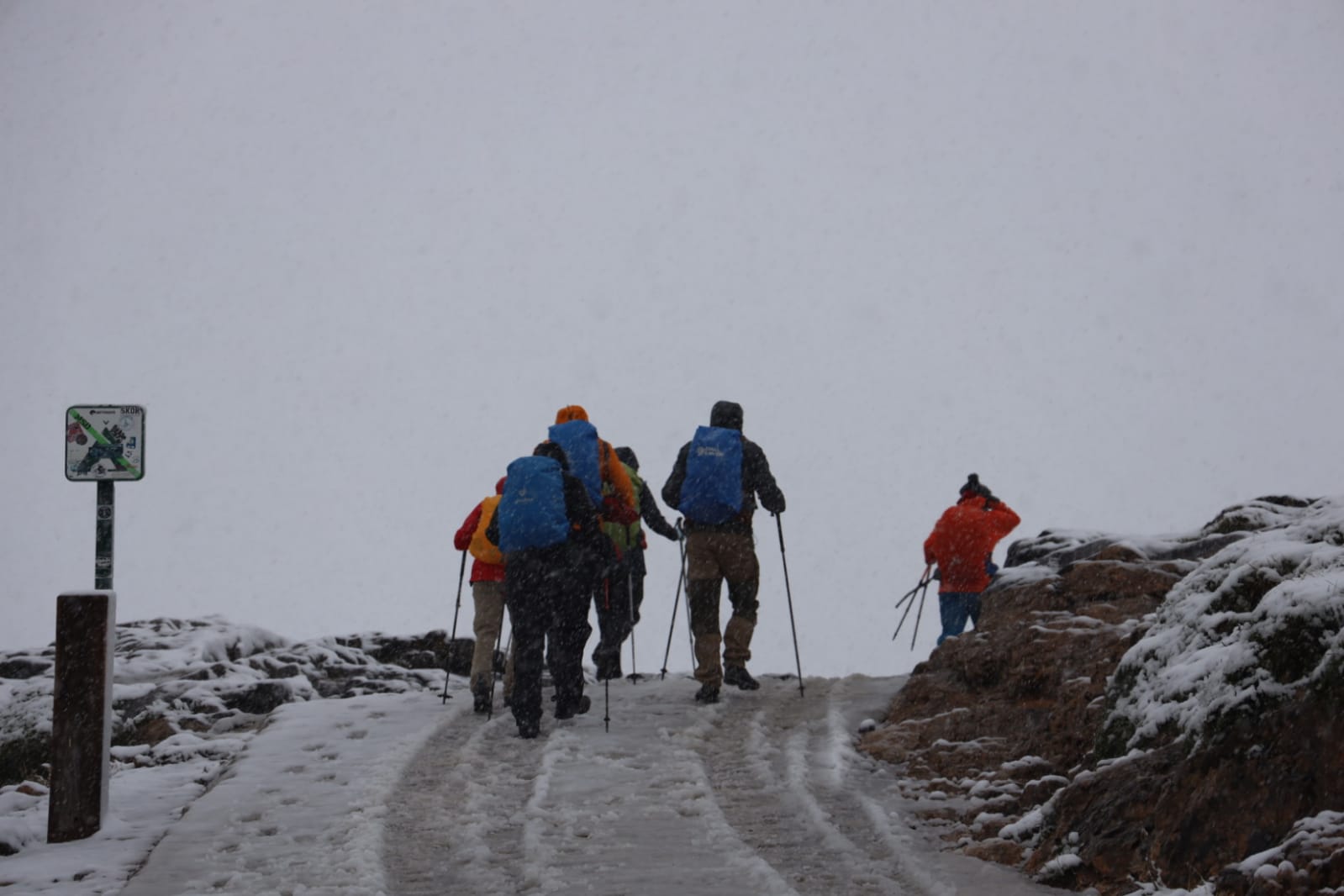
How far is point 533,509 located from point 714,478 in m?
2.16

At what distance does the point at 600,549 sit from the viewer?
32.7 feet

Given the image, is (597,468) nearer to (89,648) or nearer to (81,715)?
(89,648)

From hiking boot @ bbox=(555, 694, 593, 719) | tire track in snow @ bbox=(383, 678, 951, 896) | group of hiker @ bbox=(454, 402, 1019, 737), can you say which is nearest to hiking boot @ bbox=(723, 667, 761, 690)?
group of hiker @ bbox=(454, 402, 1019, 737)

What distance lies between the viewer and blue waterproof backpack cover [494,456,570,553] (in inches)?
374

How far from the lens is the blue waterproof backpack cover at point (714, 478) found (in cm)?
1109

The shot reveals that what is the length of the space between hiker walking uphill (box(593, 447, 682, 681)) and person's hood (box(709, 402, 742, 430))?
981 millimetres

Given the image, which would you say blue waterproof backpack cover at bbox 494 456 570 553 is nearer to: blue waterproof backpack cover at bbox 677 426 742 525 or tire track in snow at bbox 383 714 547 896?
tire track in snow at bbox 383 714 547 896

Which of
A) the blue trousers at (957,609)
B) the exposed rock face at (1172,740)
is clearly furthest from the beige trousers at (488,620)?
the blue trousers at (957,609)

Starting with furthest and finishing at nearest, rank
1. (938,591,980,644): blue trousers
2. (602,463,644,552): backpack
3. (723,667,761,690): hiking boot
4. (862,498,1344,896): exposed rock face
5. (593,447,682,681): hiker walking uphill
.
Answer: (938,591,980,644): blue trousers, (593,447,682,681): hiker walking uphill, (602,463,644,552): backpack, (723,667,761,690): hiking boot, (862,498,1344,896): exposed rock face

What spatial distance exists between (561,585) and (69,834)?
3.82 meters

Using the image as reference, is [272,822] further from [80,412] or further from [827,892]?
[827,892]

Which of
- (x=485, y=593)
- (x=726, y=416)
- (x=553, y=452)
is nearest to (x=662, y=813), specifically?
(x=553, y=452)

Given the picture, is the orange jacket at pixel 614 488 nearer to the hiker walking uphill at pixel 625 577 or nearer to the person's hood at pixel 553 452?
the person's hood at pixel 553 452

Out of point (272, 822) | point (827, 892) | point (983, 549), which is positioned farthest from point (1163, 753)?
point (983, 549)
